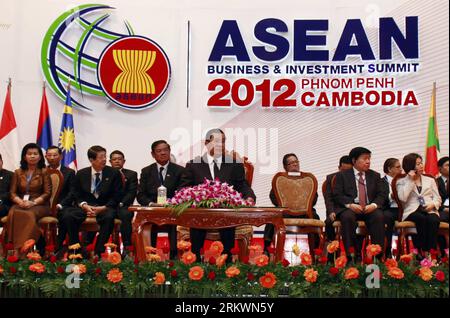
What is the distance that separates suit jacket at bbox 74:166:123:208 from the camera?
638 centimetres

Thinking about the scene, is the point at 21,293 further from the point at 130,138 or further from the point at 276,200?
the point at 130,138

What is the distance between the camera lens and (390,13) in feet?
27.5

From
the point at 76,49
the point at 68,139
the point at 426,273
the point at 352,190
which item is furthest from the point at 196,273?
the point at 76,49

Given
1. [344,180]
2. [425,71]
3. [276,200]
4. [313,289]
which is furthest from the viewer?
[425,71]

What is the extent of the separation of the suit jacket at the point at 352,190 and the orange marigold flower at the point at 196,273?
211 cm

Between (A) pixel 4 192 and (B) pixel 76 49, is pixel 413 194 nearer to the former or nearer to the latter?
(A) pixel 4 192

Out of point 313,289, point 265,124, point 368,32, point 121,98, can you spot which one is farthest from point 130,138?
point 313,289

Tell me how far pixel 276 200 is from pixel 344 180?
781 mm

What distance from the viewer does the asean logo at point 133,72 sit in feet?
27.8

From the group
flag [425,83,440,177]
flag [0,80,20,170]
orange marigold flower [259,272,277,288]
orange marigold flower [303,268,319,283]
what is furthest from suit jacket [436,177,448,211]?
flag [0,80,20,170]

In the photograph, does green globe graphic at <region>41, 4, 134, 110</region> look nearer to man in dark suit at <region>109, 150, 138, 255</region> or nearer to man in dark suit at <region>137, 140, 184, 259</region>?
man in dark suit at <region>109, 150, 138, 255</region>

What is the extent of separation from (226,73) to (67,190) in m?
2.72

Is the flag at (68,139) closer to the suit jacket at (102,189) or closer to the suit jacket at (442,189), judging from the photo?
the suit jacket at (102,189)

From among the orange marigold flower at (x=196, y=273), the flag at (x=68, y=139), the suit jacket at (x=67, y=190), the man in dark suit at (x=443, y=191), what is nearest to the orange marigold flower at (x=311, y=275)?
the orange marigold flower at (x=196, y=273)
